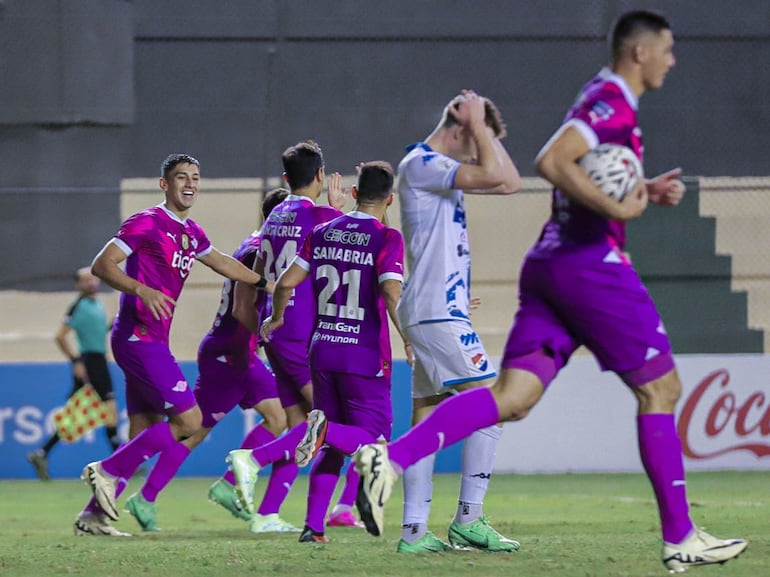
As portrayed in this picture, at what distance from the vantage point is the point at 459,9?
50.4 ft

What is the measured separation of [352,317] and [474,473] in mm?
1032

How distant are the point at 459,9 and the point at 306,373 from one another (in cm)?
768

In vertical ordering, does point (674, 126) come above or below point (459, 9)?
below

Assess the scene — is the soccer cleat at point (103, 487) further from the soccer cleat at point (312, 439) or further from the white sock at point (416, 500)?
the white sock at point (416, 500)

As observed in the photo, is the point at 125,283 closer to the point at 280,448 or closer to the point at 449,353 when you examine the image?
the point at 280,448

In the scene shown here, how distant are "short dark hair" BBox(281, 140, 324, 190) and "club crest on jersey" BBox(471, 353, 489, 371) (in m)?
2.23

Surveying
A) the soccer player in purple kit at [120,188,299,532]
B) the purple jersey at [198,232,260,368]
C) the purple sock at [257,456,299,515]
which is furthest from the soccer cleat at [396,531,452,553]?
the purple jersey at [198,232,260,368]

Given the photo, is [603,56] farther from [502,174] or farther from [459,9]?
[502,174]

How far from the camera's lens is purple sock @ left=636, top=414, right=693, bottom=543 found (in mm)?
5332

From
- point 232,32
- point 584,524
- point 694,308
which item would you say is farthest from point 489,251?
point 584,524

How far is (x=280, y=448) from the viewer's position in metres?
8.20

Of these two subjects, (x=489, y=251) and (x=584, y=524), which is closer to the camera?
(x=584, y=524)

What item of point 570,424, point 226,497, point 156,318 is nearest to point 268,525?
point 226,497

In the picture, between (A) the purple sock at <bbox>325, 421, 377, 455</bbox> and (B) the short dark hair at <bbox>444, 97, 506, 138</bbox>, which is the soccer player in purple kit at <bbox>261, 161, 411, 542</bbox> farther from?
(B) the short dark hair at <bbox>444, 97, 506, 138</bbox>
